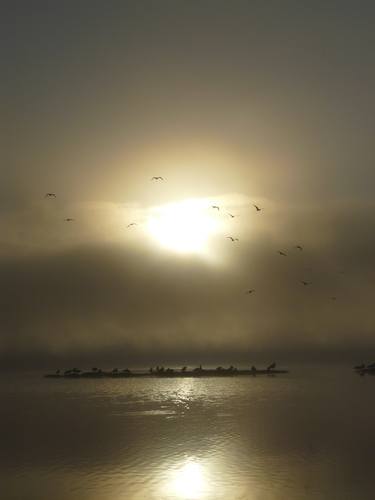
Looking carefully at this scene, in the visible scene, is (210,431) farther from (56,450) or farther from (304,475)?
(304,475)

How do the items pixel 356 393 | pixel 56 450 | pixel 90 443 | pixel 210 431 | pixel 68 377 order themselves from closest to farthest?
pixel 56 450 → pixel 90 443 → pixel 210 431 → pixel 356 393 → pixel 68 377

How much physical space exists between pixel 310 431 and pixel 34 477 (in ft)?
72.2

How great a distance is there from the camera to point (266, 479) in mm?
28047

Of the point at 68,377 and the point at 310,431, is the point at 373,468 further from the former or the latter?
the point at 68,377

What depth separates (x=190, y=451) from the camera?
35.2 metres

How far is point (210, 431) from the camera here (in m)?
43.0

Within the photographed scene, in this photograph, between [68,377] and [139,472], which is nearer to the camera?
[139,472]

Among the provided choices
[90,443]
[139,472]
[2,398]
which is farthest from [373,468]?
[2,398]

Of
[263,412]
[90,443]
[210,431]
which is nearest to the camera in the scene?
[90,443]

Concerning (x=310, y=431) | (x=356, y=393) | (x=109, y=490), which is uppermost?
(x=356, y=393)

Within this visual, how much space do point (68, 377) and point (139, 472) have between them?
404 feet

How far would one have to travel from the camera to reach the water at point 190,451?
1042 inches

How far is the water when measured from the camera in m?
26.5

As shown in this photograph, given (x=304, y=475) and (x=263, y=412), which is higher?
(x=263, y=412)
